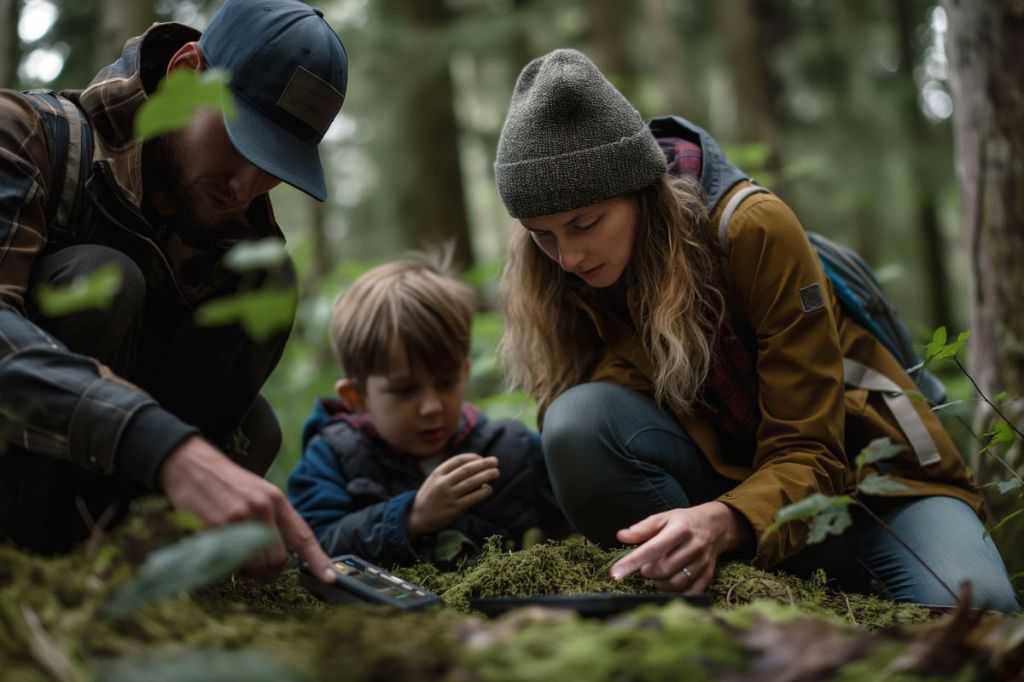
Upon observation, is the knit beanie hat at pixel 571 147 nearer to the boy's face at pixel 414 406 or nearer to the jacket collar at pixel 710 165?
the jacket collar at pixel 710 165

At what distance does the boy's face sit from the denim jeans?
0.64 metres

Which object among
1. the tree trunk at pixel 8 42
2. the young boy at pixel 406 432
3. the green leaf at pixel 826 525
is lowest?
the young boy at pixel 406 432

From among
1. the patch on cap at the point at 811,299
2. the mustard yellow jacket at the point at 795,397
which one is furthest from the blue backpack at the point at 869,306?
the patch on cap at the point at 811,299

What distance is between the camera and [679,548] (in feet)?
7.09

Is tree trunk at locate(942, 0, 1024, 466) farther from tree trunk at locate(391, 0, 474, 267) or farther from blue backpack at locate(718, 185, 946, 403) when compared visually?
tree trunk at locate(391, 0, 474, 267)

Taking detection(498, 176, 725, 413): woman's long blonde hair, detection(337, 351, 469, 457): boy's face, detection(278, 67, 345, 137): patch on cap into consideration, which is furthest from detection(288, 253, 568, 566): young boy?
detection(278, 67, 345, 137): patch on cap

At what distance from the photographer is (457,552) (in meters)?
2.86

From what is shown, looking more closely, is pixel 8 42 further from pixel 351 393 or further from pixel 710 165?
pixel 710 165

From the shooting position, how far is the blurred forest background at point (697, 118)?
11.2ft

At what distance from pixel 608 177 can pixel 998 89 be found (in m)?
1.73

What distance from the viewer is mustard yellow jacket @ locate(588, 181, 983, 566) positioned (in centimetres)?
238

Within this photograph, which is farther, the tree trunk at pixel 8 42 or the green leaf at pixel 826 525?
the tree trunk at pixel 8 42

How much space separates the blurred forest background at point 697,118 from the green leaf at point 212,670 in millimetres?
1298

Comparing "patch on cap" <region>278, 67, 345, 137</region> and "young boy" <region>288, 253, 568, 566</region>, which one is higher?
"patch on cap" <region>278, 67, 345, 137</region>
